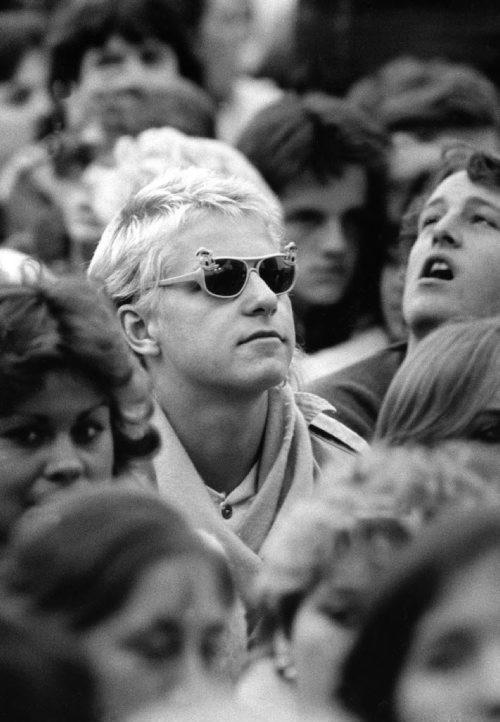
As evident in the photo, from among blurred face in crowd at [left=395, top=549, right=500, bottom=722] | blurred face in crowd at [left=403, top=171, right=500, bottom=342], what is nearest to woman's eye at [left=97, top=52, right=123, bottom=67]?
blurred face in crowd at [left=403, top=171, right=500, bottom=342]

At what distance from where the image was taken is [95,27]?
6047 mm

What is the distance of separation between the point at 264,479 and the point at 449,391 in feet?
2.29

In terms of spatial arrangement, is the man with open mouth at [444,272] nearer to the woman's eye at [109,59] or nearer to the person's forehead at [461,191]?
the person's forehead at [461,191]

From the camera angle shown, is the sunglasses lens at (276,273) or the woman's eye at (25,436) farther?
the sunglasses lens at (276,273)

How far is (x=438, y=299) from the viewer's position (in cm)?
381

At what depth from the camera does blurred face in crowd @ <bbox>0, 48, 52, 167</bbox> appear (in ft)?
21.6

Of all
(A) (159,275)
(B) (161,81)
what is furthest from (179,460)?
(B) (161,81)

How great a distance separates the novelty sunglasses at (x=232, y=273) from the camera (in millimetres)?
3303

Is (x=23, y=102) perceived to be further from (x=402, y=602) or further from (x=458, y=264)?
(x=402, y=602)

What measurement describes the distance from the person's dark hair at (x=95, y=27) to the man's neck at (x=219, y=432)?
2.99 meters

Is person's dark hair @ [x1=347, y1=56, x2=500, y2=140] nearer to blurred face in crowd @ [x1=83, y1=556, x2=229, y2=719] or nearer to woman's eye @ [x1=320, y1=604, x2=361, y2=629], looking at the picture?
woman's eye @ [x1=320, y1=604, x2=361, y2=629]

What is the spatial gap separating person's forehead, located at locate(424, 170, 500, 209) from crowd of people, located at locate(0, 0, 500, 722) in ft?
0.04

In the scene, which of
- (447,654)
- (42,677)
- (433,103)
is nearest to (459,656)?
(447,654)

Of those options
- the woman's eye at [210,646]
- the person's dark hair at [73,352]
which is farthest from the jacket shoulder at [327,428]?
the woman's eye at [210,646]
